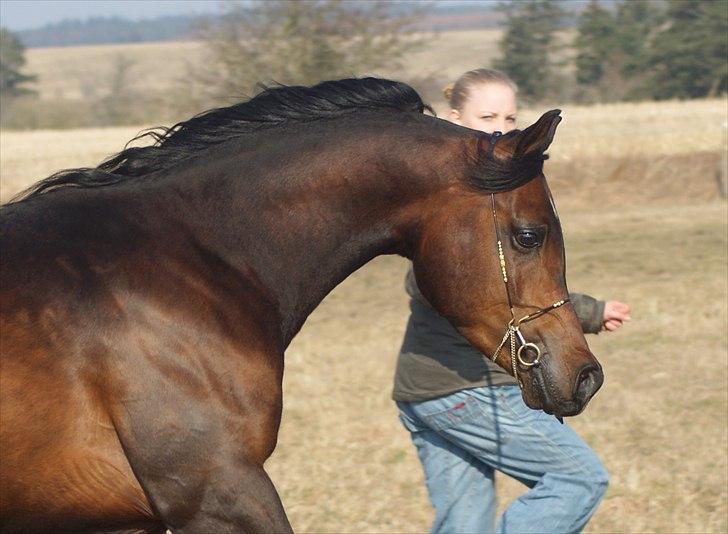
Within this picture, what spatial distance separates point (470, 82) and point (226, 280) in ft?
4.28

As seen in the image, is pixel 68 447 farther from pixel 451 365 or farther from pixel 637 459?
pixel 637 459

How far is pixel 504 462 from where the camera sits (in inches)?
143

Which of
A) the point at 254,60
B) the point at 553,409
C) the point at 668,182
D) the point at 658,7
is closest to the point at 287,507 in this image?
the point at 553,409

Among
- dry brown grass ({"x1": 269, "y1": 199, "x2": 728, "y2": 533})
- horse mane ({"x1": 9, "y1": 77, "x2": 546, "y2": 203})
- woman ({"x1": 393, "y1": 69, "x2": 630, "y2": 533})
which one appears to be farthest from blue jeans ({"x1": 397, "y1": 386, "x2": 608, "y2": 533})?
dry brown grass ({"x1": 269, "y1": 199, "x2": 728, "y2": 533})

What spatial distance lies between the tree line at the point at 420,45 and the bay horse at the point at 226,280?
13.9 metres

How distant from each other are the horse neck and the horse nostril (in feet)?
1.95

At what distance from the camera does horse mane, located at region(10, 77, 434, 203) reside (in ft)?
9.86

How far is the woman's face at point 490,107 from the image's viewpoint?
3678mm

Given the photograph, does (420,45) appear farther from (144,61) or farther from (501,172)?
(144,61)

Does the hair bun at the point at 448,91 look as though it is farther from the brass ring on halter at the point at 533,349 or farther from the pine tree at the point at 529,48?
the pine tree at the point at 529,48

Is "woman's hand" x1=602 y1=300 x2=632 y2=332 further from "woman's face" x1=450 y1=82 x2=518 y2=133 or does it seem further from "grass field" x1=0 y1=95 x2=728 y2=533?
"grass field" x1=0 y1=95 x2=728 y2=533

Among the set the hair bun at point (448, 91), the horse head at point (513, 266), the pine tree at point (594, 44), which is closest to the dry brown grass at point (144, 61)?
the pine tree at point (594, 44)

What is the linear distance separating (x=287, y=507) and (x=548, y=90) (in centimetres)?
3503

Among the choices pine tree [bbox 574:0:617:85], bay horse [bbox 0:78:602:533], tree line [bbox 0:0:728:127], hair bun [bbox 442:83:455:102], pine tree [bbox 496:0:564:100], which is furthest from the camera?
pine tree [bbox 574:0:617:85]
